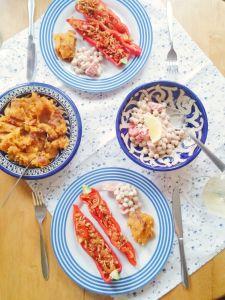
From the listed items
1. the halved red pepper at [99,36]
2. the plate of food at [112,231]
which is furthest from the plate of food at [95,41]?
the plate of food at [112,231]

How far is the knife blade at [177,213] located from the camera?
5.44 feet

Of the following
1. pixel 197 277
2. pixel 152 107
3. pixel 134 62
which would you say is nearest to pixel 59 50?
pixel 134 62

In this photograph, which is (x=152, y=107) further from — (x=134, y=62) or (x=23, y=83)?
(x=23, y=83)

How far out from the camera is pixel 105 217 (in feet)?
5.50

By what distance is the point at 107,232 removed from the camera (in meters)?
1.67

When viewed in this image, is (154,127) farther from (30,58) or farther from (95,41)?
(30,58)

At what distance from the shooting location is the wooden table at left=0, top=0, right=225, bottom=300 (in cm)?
165

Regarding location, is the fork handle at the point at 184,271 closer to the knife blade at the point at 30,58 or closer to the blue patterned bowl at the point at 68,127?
the blue patterned bowl at the point at 68,127

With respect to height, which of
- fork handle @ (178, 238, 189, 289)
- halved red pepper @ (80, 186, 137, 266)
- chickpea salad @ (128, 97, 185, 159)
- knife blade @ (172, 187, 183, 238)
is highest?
chickpea salad @ (128, 97, 185, 159)

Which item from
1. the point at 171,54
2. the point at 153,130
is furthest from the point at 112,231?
the point at 171,54

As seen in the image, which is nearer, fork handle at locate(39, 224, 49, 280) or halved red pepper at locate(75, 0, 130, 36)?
fork handle at locate(39, 224, 49, 280)

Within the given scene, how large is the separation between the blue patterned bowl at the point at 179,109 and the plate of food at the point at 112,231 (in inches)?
2.7

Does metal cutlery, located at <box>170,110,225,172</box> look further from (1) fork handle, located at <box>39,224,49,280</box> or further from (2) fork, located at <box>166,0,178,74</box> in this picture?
(1) fork handle, located at <box>39,224,49,280</box>

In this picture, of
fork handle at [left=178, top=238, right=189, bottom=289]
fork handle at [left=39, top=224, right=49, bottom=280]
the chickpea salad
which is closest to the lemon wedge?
the chickpea salad
